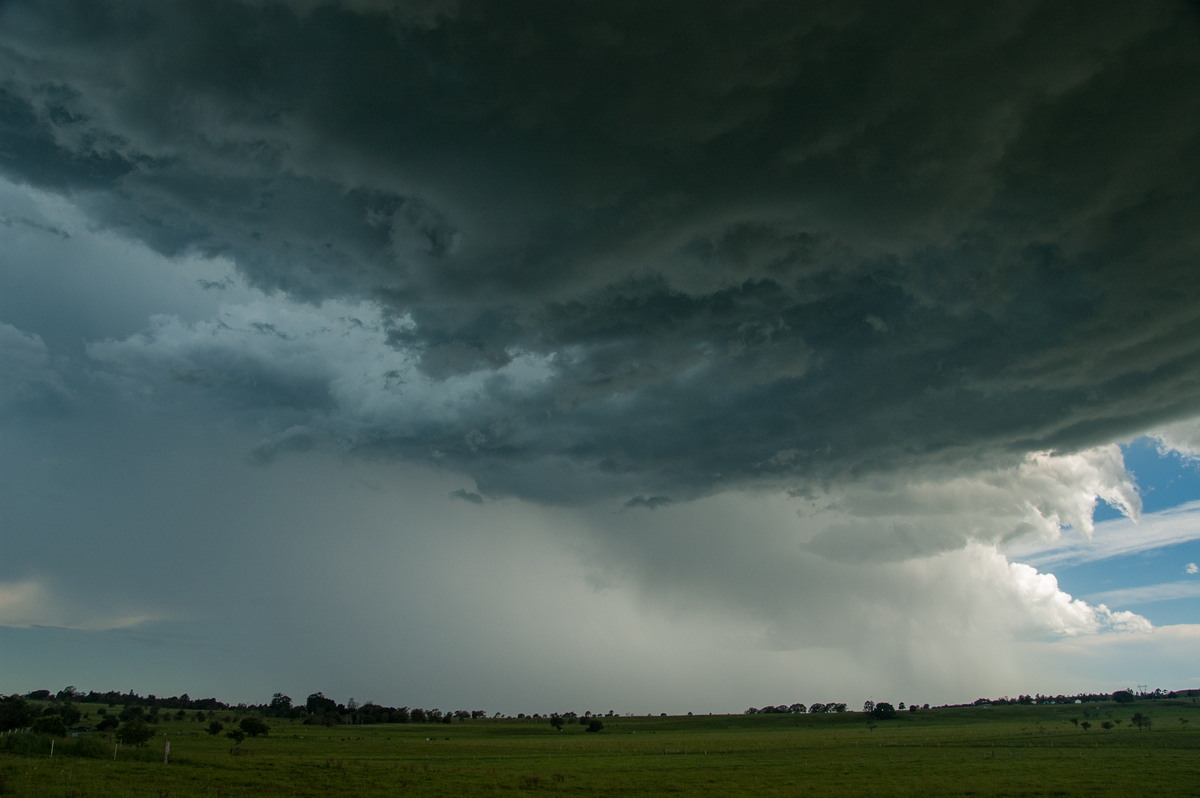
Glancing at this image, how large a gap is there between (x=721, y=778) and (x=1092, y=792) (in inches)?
1151

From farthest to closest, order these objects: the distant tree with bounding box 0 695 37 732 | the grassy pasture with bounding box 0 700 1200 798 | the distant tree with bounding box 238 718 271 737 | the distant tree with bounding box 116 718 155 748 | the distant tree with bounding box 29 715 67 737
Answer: the distant tree with bounding box 238 718 271 737
the distant tree with bounding box 0 695 37 732
the distant tree with bounding box 29 715 67 737
the distant tree with bounding box 116 718 155 748
the grassy pasture with bounding box 0 700 1200 798

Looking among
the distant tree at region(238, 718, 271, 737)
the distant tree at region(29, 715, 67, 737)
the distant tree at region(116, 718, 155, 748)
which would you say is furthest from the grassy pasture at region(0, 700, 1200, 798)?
the distant tree at region(238, 718, 271, 737)

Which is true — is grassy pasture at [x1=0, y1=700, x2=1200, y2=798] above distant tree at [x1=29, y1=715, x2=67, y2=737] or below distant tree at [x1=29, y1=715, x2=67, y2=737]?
below

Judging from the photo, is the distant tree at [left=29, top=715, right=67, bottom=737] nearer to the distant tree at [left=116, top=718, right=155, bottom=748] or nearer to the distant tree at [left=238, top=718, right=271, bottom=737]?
the distant tree at [left=116, top=718, right=155, bottom=748]

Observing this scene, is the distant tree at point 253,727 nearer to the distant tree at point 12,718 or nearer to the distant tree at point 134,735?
the distant tree at point 12,718

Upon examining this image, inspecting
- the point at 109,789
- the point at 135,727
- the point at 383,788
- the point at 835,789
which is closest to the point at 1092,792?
the point at 835,789

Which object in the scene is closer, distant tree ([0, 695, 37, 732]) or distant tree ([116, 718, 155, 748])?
distant tree ([116, 718, 155, 748])

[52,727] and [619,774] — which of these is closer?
[619,774]

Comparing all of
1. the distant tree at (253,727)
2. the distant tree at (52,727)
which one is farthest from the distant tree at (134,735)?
the distant tree at (253,727)

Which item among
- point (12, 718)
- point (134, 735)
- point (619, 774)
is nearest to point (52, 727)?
point (134, 735)

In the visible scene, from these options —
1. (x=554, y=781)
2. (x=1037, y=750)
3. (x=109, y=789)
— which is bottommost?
(x=1037, y=750)

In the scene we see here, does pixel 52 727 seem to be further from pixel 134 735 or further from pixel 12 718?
pixel 12 718

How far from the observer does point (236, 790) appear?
1850 inches

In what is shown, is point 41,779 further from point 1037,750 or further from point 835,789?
point 1037,750
